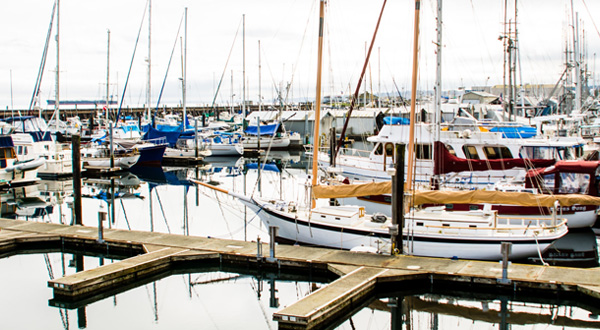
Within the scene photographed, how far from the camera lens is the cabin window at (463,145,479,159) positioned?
2683 centimetres

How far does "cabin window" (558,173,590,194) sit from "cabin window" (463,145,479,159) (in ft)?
14.7

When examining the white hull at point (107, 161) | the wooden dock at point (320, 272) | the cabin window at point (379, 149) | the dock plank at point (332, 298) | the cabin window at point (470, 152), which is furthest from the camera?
the white hull at point (107, 161)

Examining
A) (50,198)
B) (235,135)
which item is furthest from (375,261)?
(235,135)

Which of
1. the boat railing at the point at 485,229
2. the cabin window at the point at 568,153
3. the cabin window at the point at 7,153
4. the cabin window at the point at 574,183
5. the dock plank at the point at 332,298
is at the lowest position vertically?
the dock plank at the point at 332,298

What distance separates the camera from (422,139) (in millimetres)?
27672

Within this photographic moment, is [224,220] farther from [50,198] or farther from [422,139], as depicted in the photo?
[50,198]

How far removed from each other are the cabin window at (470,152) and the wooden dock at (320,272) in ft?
36.9

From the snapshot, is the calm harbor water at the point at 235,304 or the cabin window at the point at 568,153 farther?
the cabin window at the point at 568,153

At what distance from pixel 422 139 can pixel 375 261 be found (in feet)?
40.9

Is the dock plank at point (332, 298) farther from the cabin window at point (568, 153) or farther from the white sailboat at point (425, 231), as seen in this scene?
the cabin window at point (568, 153)

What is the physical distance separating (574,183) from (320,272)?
12.7 metres

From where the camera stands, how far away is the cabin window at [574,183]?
22.9 meters

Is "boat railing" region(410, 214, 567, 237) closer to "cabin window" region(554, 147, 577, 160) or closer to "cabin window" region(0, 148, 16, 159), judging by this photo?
"cabin window" region(554, 147, 577, 160)

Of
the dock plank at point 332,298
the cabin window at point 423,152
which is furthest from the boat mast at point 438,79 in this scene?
the dock plank at point 332,298
